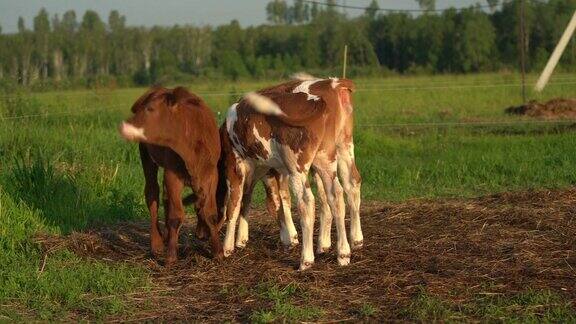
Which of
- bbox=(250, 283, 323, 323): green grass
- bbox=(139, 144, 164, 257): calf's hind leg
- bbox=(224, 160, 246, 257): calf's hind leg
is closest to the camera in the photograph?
bbox=(250, 283, 323, 323): green grass

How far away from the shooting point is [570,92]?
2403cm

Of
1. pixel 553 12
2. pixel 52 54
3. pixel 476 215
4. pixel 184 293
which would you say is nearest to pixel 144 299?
pixel 184 293

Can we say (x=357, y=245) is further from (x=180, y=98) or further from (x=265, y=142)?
(x=180, y=98)

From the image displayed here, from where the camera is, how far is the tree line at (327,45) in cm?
3288

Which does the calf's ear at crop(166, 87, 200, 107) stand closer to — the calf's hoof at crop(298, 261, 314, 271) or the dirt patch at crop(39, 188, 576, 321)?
the dirt patch at crop(39, 188, 576, 321)

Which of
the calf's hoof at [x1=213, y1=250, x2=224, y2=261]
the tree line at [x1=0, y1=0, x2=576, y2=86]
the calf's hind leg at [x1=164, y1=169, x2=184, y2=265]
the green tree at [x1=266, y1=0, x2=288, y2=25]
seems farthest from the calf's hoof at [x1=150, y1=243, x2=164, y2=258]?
the green tree at [x1=266, y1=0, x2=288, y2=25]

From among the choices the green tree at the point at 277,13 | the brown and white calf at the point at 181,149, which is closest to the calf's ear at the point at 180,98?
the brown and white calf at the point at 181,149

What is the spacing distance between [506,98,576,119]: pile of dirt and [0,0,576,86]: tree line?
12.3 metres

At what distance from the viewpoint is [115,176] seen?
34.9 feet

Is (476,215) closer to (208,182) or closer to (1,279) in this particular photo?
(208,182)

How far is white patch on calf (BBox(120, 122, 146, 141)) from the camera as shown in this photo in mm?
7115

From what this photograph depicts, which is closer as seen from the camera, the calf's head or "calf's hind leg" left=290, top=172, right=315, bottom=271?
"calf's hind leg" left=290, top=172, right=315, bottom=271


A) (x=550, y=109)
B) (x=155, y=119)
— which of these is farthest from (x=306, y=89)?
(x=550, y=109)

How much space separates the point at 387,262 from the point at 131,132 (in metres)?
2.30
